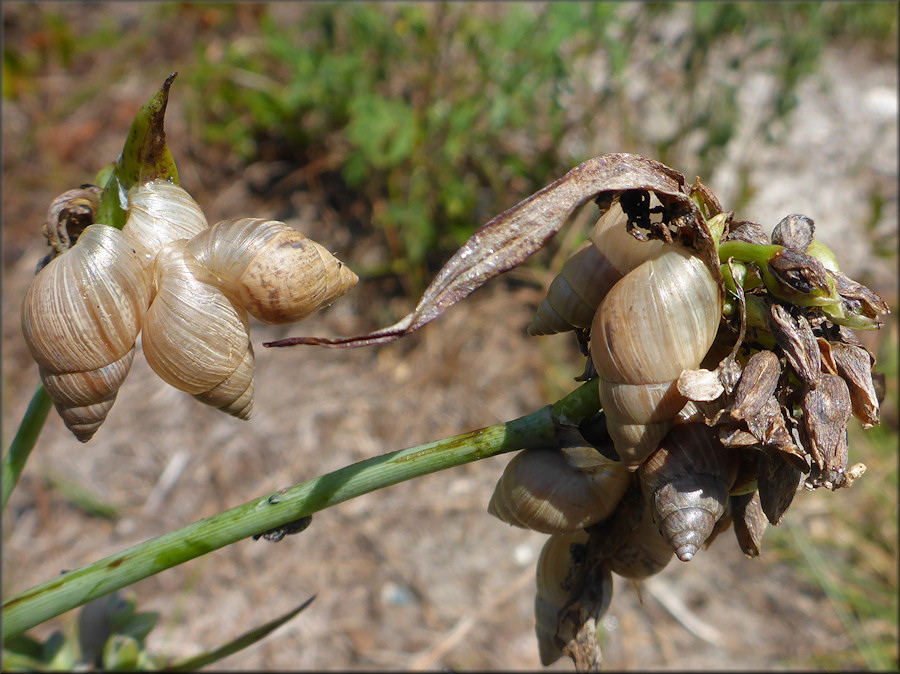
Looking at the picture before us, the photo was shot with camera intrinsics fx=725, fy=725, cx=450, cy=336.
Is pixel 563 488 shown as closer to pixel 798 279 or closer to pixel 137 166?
pixel 798 279

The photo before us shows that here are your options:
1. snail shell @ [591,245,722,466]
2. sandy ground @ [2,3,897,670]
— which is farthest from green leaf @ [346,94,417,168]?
snail shell @ [591,245,722,466]

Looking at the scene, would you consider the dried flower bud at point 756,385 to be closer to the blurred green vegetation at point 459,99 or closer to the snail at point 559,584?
the snail at point 559,584

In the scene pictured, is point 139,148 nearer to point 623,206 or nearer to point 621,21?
point 623,206

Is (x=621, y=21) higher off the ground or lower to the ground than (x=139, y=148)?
lower

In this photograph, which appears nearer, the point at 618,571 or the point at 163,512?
the point at 618,571

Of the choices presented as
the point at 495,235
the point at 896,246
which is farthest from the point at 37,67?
the point at 896,246

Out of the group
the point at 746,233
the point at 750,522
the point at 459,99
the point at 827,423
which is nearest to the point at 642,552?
the point at 750,522
